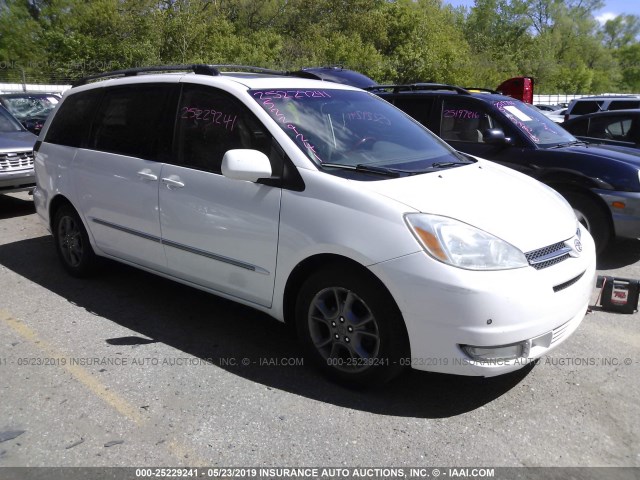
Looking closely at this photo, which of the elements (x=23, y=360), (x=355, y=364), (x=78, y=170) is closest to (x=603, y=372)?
(x=355, y=364)

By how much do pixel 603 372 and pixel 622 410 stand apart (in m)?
0.46

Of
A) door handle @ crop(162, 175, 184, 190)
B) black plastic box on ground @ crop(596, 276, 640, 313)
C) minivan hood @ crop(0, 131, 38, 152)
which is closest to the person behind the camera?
door handle @ crop(162, 175, 184, 190)

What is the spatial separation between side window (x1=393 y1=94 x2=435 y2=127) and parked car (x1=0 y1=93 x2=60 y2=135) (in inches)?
402

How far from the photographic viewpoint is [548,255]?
3.16 metres

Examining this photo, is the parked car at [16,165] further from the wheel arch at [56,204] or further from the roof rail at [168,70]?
the roof rail at [168,70]

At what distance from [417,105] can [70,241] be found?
13.9ft

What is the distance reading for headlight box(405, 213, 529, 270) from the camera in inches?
116

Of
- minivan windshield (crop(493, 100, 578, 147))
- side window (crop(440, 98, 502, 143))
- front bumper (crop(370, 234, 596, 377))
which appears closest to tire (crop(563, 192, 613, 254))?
minivan windshield (crop(493, 100, 578, 147))

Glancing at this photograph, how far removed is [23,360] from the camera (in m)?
3.79

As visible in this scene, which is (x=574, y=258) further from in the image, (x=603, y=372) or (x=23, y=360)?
(x=23, y=360)

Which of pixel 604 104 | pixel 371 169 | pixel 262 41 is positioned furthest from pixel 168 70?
pixel 262 41

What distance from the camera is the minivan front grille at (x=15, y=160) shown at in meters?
8.29

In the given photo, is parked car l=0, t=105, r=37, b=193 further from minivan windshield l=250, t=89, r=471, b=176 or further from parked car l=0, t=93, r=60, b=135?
minivan windshield l=250, t=89, r=471, b=176

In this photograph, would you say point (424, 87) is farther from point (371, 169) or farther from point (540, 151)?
point (371, 169)
